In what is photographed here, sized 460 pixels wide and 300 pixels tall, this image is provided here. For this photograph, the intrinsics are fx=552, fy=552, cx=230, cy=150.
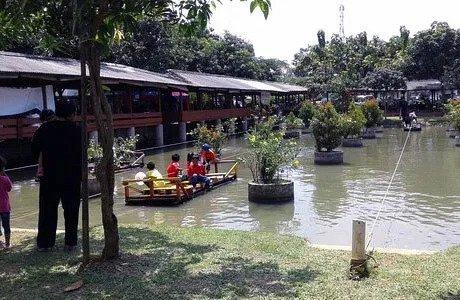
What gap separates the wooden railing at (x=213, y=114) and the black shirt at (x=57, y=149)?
75.1ft

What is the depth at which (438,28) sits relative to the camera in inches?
1854

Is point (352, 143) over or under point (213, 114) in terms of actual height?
under

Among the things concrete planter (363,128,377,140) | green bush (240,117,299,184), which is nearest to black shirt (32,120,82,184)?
green bush (240,117,299,184)

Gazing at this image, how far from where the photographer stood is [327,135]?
59.9 feet

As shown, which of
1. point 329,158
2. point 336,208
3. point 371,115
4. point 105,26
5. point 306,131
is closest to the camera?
point 105,26

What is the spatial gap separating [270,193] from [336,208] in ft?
4.70

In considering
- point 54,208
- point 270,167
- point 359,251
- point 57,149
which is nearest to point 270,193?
→ point 270,167

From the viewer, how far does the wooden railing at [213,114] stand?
30.0 metres

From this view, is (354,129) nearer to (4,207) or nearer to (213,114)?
(213,114)

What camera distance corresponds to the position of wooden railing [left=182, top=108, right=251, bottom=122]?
98.6ft

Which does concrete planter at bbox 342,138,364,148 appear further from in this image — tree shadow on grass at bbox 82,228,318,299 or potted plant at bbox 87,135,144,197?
tree shadow on grass at bbox 82,228,318,299

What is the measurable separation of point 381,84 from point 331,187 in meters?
34.9

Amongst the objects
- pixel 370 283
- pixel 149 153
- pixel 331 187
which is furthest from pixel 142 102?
pixel 370 283

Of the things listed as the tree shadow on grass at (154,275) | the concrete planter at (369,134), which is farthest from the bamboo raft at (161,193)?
the concrete planter at (369,134)
